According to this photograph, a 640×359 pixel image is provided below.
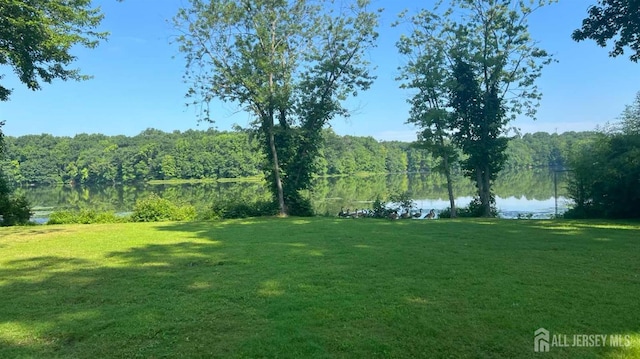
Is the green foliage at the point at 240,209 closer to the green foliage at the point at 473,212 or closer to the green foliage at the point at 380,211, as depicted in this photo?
the green foliage at the point at 380,211

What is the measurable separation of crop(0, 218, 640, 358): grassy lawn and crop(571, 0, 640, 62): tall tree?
620 cm

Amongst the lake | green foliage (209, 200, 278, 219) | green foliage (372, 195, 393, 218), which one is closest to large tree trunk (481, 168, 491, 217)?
the lake

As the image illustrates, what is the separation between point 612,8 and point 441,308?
1172cm

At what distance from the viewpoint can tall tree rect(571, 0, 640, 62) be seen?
1134 cm

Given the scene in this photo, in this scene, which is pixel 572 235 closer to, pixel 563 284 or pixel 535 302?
pixel 563 284

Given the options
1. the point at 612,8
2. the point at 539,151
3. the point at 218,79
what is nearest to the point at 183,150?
the point at 218,79

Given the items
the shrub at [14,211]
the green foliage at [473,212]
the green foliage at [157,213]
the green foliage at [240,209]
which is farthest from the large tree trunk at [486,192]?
the shrub at [14,211]

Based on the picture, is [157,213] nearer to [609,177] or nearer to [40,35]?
[40,35]

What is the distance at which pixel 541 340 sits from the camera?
3920 millimetres

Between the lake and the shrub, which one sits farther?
the lake

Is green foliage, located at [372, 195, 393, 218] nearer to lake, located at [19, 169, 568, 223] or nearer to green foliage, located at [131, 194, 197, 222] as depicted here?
lake, located at [19, 169, 568, 223]

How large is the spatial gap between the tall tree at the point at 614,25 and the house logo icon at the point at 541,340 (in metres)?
10.9

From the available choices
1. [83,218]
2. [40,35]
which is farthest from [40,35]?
[83,218]

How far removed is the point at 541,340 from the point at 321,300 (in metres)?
2.40
